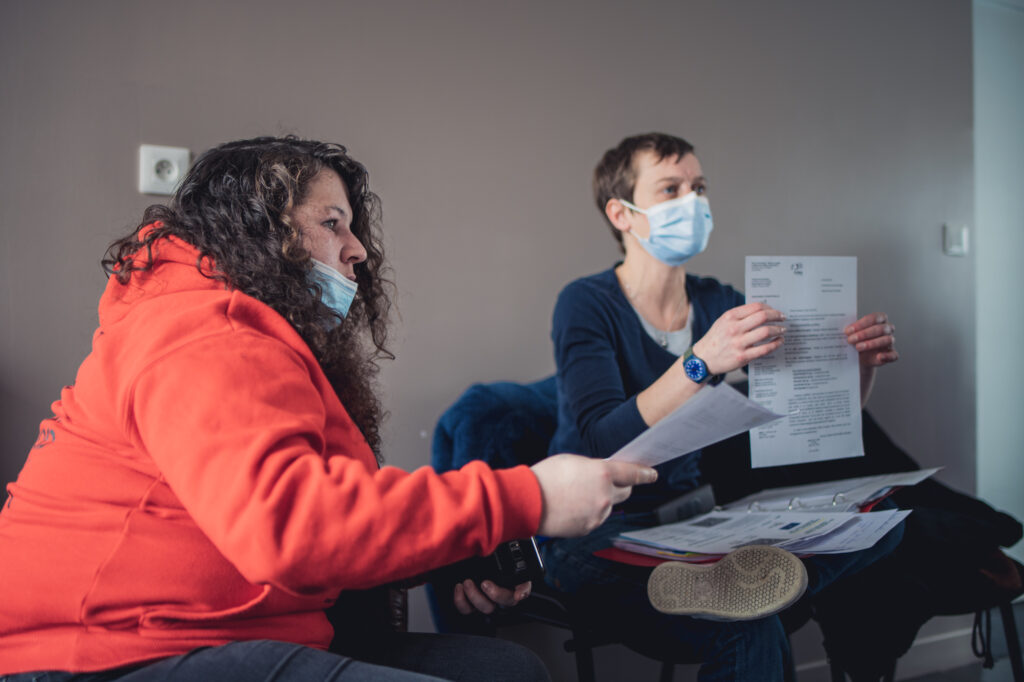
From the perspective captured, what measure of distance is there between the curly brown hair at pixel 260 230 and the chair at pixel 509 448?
480 mm

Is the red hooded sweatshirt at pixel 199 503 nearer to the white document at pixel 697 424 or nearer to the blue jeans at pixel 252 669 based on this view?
the blue jeans at pixel 252 669

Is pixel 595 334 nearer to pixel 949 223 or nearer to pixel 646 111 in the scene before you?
pixel 646 111

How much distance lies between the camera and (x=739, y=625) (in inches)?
38.9

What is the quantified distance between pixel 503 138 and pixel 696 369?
87 cm

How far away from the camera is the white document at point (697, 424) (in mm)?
743

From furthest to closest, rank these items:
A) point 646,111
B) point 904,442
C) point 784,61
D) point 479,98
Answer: point 904,442 < point 784,61 < point 646,111 < point 479,98

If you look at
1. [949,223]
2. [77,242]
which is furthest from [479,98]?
[949,223]

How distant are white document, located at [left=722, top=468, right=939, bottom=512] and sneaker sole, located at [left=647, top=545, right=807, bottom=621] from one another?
0.83 feet

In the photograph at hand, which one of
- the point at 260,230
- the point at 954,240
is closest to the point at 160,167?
the point at 260,230

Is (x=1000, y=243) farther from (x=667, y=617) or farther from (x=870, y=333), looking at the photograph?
(x=667, y=617)

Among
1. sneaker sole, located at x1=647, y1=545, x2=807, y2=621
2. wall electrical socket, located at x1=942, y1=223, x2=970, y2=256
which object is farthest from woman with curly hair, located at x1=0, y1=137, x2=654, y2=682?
wall electrical socket, located at x1=942, y1=223, x2=970, y2=256

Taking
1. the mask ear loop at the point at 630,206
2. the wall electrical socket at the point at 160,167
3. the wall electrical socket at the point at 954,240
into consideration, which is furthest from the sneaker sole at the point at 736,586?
the wall electrical socket at the point at 954,240

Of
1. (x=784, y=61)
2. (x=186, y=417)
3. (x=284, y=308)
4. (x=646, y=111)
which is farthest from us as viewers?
(x=784, y=61)

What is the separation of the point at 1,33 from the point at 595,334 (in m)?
1.22
